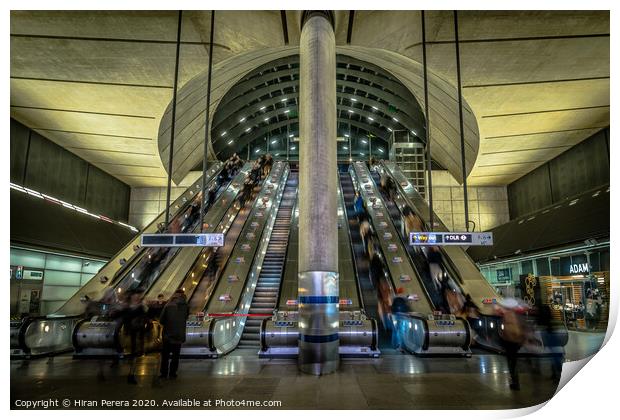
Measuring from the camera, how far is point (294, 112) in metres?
32.8

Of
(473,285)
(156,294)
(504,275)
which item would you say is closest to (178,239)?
(156,294)

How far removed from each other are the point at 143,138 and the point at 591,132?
18.8m

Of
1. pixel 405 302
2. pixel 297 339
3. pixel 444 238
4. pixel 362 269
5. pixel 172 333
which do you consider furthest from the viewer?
pixel 362 269

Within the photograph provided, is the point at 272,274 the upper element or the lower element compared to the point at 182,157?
lower

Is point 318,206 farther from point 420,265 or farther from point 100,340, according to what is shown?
point 420,265

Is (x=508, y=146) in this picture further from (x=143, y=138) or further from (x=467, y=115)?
(x=143, y=138)

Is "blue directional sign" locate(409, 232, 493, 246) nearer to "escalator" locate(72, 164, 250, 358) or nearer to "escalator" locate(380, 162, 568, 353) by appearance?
"escalator" locate(380, 162, 568, 353)

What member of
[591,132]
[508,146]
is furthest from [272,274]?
[591,132]

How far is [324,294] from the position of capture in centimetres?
716

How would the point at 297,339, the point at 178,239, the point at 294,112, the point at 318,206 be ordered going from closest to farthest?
the point at 318,206 < the point at 297,339 < the point at 178,239 < the point at 294,112

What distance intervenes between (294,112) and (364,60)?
46.6 feet

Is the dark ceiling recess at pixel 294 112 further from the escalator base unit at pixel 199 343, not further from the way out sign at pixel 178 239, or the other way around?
the escalator base unit at pixel 199 343

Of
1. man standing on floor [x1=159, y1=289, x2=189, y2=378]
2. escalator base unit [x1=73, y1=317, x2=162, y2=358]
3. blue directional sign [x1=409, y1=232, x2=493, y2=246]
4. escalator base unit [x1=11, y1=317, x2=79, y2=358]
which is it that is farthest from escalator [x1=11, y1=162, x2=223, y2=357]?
blue directional sign [x1=409, y1=232, x2=493, y2=246]

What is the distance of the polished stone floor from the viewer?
5406 millimetres
